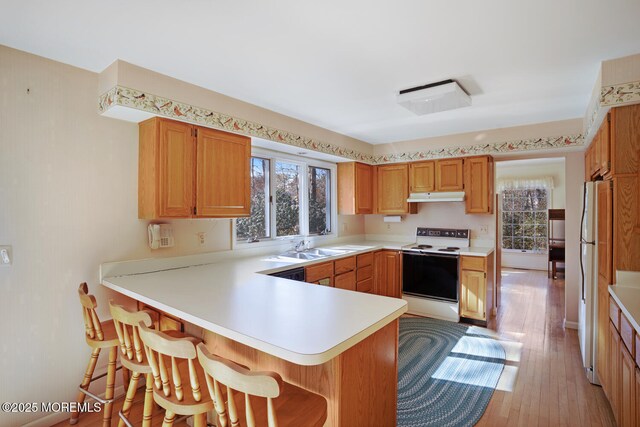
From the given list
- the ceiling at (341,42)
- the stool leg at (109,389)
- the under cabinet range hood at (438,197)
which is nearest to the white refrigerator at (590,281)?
the ceiling at (341,42)

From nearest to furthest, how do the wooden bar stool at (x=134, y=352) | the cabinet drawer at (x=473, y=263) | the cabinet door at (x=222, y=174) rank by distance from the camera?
the wooden bar stool at (x=134, y=352) → the cabinet door at (x=222, y=174) → the cabinet drawer at (x=473, y=263)

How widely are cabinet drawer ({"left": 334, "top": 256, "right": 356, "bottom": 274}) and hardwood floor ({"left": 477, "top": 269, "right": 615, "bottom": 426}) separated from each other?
1734mm

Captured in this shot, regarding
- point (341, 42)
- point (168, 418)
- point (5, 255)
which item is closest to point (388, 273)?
point (341, 42)

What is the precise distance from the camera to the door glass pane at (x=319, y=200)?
440cm

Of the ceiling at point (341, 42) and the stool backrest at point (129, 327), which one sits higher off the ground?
the ceiling at point (341, 42)

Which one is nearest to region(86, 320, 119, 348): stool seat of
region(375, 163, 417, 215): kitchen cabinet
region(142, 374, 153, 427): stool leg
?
region(142, 374, 153, 427): stool leg

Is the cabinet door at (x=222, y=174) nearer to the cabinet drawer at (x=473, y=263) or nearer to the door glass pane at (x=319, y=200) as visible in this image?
the door glass pane at (x=319, y=200)

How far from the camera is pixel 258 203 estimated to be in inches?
142

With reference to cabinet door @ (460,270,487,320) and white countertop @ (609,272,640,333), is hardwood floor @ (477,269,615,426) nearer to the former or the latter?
cabinet door @ (460,270,487,320)

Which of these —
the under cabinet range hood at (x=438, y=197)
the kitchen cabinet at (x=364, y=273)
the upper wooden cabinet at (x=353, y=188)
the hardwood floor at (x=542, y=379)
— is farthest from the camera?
the upper wooden cabinet at (x=353, y=188)

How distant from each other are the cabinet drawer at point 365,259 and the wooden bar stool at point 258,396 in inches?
105

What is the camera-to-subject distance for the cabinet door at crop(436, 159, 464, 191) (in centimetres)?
419

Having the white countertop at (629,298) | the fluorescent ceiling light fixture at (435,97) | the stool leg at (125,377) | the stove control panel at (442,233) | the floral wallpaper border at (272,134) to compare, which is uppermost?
the fluorescent ceiling light fixture at (435,97)

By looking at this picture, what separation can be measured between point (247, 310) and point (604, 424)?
2.31 m
